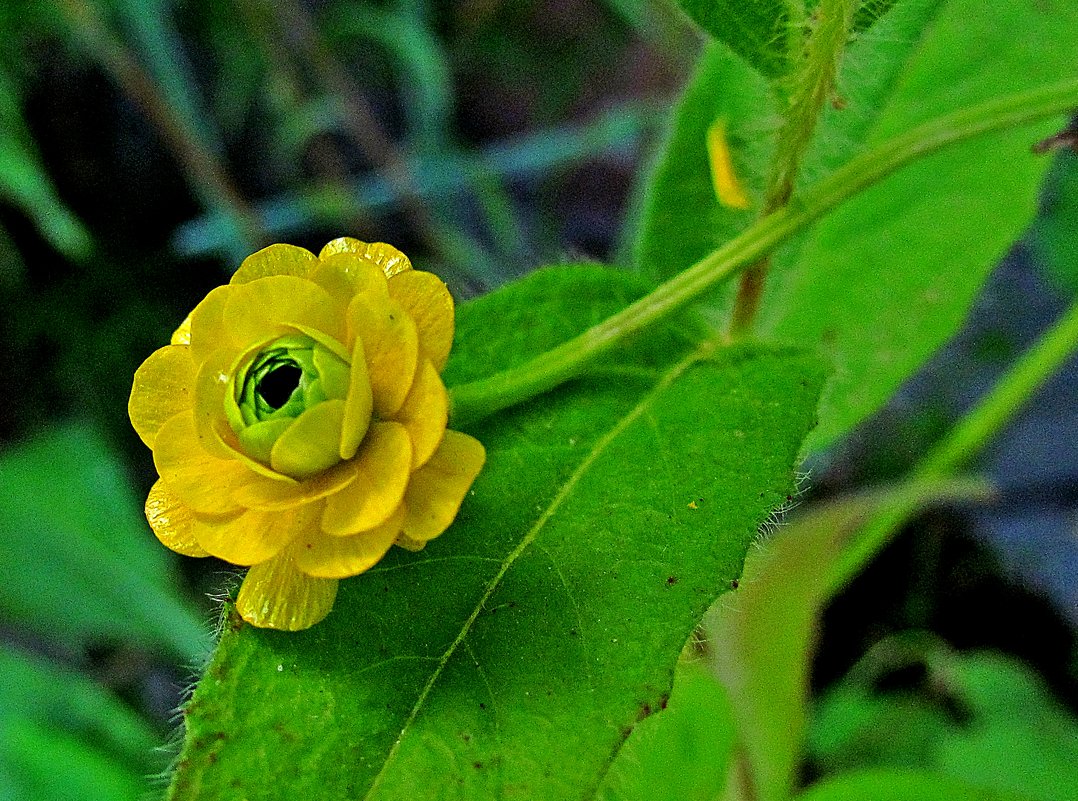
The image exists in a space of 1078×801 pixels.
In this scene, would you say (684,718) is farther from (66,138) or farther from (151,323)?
(66,138)

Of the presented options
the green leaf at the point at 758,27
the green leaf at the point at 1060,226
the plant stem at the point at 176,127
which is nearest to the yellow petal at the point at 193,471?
the green leaf at the point at 758,27

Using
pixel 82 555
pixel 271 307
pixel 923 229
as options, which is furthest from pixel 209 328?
pixel 82 555

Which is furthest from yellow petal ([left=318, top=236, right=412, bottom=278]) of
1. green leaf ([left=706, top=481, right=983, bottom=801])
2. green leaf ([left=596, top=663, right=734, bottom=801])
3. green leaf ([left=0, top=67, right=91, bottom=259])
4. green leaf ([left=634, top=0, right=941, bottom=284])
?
green leaf ([left=0, top=67, right=91, bottom=259])

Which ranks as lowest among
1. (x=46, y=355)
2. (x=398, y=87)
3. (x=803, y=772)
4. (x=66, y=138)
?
(x=803, y=772)

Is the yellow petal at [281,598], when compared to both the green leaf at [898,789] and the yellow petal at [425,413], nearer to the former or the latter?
the yellow petal at [425,413]

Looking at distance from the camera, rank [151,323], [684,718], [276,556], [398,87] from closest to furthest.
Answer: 1. [276,556]
2. [684,718]
3. [151,323]
4. [398,87]

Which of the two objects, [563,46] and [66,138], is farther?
[563,46]

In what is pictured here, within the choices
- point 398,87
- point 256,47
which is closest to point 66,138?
point 256,47

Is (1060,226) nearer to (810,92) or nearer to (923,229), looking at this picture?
(923,229)
